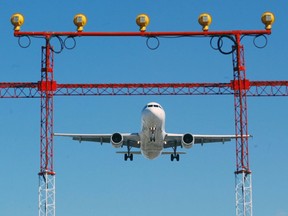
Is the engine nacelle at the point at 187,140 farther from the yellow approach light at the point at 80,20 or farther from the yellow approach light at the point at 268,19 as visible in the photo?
the yellow approach light at the point at 80,20

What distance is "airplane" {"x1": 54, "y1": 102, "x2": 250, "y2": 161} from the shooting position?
6625 centimetres

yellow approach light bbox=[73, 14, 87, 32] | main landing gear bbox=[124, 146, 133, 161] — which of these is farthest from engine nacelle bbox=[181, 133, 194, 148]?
yellow approach light bbox=[73, 14, 87, 32]

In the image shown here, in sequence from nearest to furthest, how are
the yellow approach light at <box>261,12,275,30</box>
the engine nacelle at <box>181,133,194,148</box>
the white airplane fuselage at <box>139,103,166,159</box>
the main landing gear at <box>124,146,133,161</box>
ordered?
the white airplane fuselage at <box>139,103,166,159</box> < the yellow approach light at <box>261,12,275,30</box> < the engine nacelle at <box>181,133,194,148</box> < the main landing gear at <box>124,146,133,161</box>

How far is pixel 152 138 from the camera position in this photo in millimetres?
67750

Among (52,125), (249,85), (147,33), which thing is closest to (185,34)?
(147,33)

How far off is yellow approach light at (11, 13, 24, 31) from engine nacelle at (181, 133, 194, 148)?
14.9 meters

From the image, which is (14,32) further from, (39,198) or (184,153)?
(184,153)

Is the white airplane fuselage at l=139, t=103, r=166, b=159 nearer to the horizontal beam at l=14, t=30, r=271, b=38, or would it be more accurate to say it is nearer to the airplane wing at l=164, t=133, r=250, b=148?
the airplane wing at l=164, t=133, r=250, b=148

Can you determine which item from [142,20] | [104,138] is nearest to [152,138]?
[142,20]

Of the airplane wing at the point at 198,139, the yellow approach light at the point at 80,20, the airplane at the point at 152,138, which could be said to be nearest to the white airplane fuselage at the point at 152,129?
the airplane at the point at 152,138

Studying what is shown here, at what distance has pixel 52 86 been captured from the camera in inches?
2704

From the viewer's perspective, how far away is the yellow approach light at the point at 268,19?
216 feet

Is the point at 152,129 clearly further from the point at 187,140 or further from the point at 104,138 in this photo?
the point at 104,138

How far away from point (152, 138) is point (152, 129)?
1.16 m
